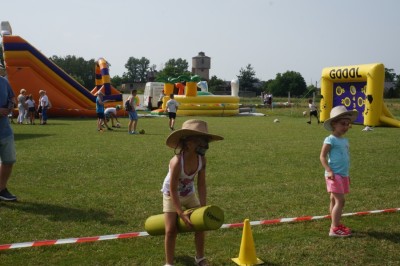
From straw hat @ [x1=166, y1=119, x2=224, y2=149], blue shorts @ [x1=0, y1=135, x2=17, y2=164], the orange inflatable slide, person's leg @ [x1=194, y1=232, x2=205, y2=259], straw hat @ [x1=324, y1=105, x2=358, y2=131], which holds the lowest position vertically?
person's leg @ [x1=194, y1=232, x2=205, y2=259]

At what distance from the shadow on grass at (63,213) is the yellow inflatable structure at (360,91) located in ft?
58.8

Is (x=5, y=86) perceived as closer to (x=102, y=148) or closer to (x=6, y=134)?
(x=6, y=134)

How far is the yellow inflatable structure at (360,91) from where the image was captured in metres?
21.2

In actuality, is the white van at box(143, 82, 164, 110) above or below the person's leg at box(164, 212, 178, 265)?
above

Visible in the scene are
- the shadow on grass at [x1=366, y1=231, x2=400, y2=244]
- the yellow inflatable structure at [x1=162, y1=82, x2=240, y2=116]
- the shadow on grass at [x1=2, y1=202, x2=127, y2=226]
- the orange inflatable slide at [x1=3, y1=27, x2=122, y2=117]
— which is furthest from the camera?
the yellow inflatable structure at [x1=162, y1=82, x2=240, y2=116]

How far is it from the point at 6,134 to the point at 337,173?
4.42 meters

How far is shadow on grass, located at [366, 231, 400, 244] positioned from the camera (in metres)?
4.72

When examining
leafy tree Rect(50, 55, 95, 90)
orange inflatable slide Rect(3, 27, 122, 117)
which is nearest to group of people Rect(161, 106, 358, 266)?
orange inflatable slide Rect(3, 27, 122, 117)

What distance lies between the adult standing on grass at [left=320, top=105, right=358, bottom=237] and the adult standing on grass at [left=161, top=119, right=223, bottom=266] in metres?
1.73

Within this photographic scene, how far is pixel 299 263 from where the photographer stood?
4035 mm

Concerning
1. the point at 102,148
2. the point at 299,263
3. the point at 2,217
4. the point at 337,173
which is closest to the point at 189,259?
Answer: the point at 299,263

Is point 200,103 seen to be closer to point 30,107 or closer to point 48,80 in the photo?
point 48,80

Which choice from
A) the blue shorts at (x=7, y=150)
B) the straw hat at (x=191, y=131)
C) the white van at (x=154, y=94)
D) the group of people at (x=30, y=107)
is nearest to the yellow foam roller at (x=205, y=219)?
the straw hat at (x=191, y=131)

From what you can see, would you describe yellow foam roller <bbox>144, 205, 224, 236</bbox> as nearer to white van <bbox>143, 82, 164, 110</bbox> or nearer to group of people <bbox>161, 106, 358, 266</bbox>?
group of people <bbox>161, 106, 358, 266</bbox>
